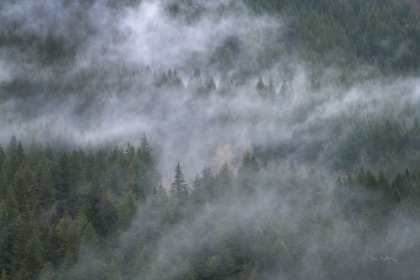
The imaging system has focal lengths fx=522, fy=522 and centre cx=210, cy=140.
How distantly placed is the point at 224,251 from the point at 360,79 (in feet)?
296

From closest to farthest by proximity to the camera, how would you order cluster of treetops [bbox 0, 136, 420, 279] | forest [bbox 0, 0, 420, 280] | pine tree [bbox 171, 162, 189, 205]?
1. cluster of treetops [bbox 0, 136, 420, 279]
2. forest [bbox 0, 0, 420, 280]
3. pine tree [bbox 171, 162, 189, 205]

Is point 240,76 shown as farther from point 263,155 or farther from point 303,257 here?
point 303,257

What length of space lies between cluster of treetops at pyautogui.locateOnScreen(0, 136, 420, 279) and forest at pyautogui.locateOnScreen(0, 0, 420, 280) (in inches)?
10.5

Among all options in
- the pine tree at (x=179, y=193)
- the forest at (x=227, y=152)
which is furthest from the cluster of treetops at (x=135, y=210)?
the forest at (x=227, y=152)

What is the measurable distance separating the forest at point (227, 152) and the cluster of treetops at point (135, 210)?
27 cm

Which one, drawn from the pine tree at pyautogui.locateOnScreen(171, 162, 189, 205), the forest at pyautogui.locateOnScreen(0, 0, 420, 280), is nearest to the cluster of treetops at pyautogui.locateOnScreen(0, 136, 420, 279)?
the pine tree at pyautogui.locateOnScreen(171, 162, 189, 205)

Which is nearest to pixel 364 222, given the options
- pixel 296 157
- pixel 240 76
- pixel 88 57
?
pixel 296 157

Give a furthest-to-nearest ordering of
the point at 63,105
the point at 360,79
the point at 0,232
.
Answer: the point at 63,105 → the point at 360,79 → the point at 0,232

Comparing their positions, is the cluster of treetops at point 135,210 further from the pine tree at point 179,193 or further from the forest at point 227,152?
the forest at point 227,152

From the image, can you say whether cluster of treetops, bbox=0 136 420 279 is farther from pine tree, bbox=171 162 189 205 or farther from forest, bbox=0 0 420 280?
forest, bbox=0 0 420 280

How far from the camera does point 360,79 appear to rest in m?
140

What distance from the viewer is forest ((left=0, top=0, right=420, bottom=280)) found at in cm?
6481

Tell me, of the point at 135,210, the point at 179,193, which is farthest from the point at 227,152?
the point at 135,210

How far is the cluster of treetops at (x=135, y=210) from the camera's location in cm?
6159
